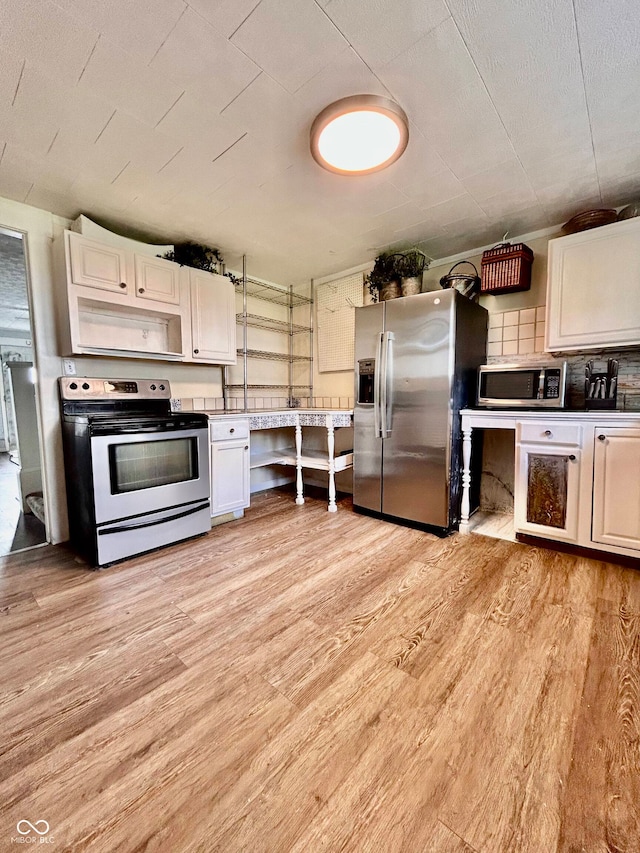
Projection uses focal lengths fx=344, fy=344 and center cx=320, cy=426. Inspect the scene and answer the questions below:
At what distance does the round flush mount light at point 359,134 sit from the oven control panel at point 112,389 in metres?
1.91

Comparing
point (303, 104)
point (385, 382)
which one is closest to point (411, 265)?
point (385, 382)

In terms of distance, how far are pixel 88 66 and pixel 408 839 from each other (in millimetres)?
2641

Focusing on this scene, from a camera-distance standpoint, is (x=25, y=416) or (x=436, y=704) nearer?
(x=436, y=704)

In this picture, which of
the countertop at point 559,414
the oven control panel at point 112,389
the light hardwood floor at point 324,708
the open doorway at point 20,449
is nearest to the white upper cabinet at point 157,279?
the oven control panel at point 112,389

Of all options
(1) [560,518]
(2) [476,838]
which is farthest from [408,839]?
(1) [560,518]

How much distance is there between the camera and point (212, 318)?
2.94 meters

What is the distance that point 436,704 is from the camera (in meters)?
1.14

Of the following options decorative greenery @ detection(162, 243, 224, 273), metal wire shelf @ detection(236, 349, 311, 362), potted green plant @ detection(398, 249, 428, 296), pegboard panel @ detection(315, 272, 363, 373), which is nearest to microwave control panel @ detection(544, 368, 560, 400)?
potted green plant @ detection(398, 249, 428, 296)

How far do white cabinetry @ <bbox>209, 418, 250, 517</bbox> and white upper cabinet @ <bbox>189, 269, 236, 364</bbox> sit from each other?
0.66 metres

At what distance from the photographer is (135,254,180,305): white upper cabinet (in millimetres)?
2498

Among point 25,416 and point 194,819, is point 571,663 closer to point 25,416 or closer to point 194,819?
point 194,819

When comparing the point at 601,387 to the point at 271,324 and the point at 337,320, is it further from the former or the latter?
the point at 271,324

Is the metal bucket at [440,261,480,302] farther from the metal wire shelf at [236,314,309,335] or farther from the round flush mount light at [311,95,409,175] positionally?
the metal wire shelf at [236,314,309,335]

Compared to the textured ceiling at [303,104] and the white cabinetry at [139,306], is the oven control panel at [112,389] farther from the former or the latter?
the textured ceiling at [303,104]
